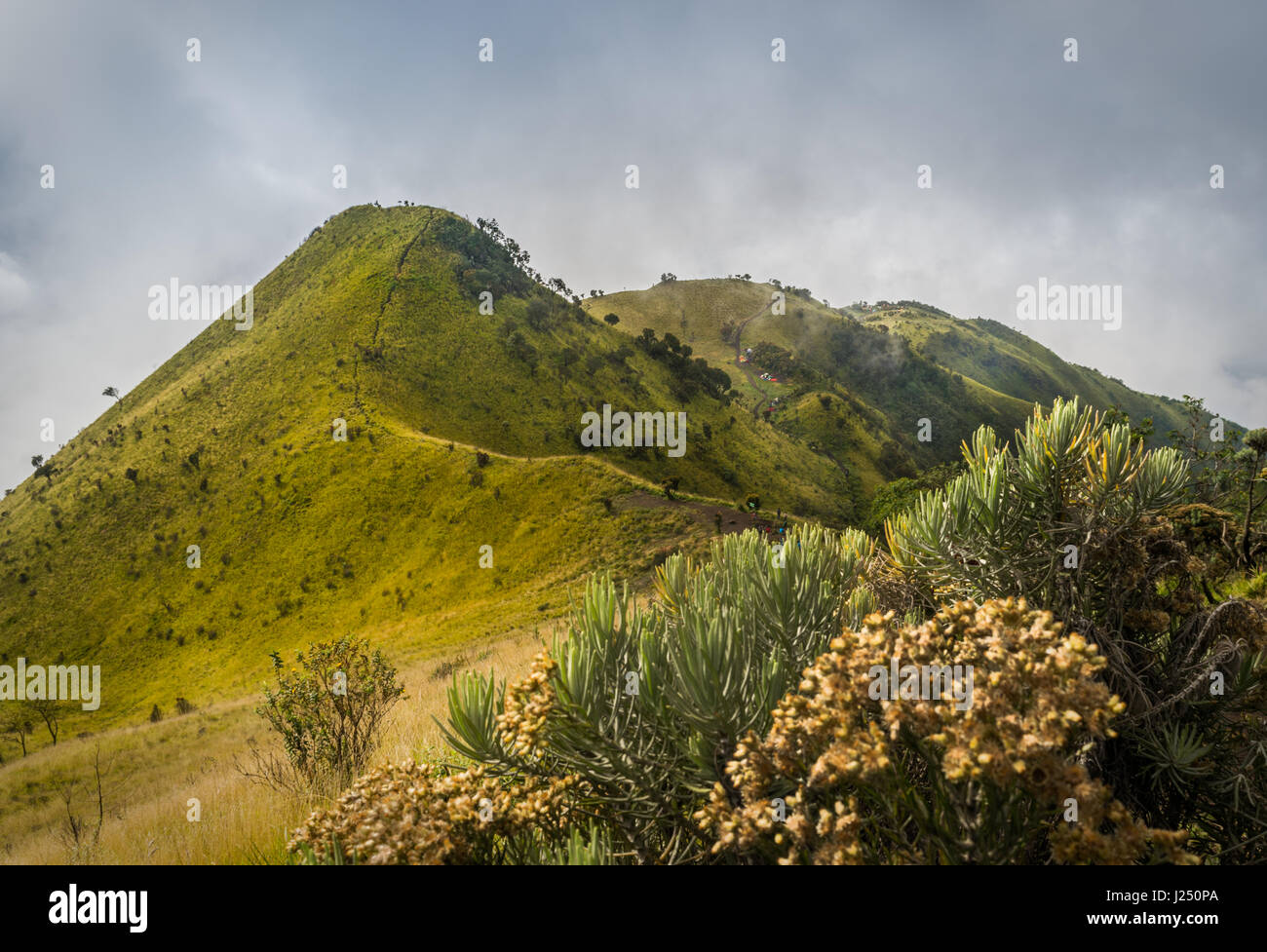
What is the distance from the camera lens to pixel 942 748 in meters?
1.45

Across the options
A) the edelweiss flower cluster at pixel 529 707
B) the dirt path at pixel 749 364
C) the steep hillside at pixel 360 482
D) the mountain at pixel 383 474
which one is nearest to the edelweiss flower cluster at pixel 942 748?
the edelweiss flower cluster at pixel 529 707

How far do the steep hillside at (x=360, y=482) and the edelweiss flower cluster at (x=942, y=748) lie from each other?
2513cm

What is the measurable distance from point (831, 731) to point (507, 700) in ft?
2.94

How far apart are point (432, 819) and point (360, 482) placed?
162ft

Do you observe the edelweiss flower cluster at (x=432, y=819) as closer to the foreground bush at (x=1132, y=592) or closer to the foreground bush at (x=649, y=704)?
the foreground bush at (x=649, y=704)

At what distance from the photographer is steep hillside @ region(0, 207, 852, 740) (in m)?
36.5

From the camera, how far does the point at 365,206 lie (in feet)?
305

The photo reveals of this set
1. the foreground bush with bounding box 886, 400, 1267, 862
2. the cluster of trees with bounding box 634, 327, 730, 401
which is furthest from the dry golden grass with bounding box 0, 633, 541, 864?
the cluster of trees with bounding box 634, 327, 730, 401

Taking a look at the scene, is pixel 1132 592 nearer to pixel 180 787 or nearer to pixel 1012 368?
pixel 180 787

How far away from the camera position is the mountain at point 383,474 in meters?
36.3

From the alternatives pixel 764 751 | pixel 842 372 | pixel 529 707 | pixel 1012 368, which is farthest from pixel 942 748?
pixel 1012 368

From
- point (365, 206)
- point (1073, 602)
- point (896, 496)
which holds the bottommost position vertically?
point (1073, 602)

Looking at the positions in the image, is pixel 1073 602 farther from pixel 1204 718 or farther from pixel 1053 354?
pixel 1053 354
